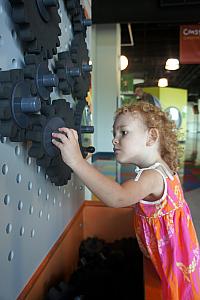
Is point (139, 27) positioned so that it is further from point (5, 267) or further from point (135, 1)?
point (5, 267)

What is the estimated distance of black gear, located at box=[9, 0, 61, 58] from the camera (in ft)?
1.57

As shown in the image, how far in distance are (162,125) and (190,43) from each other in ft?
15.4

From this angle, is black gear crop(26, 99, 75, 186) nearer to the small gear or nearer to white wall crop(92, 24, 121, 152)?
the small gear

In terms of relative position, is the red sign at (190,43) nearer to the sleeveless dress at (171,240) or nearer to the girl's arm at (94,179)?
the sleeveless dress at (171,240)

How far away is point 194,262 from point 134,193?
32cm

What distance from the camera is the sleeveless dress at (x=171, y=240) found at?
0.81 m

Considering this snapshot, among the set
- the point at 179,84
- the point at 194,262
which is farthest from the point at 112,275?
the point at 179,84

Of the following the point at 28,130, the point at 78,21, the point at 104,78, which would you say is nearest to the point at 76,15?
the point at 78,21

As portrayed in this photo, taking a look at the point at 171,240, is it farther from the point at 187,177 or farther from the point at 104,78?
the point at 104,78

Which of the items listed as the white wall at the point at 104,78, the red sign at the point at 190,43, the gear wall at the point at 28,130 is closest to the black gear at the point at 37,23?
the gear wall at the point at 28,130

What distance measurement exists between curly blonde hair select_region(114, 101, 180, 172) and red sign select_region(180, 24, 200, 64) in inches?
179

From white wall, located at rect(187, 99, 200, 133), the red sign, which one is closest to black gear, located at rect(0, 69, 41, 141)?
the red sign

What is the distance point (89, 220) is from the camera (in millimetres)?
1116

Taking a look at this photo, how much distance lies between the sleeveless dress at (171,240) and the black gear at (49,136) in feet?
0.75
